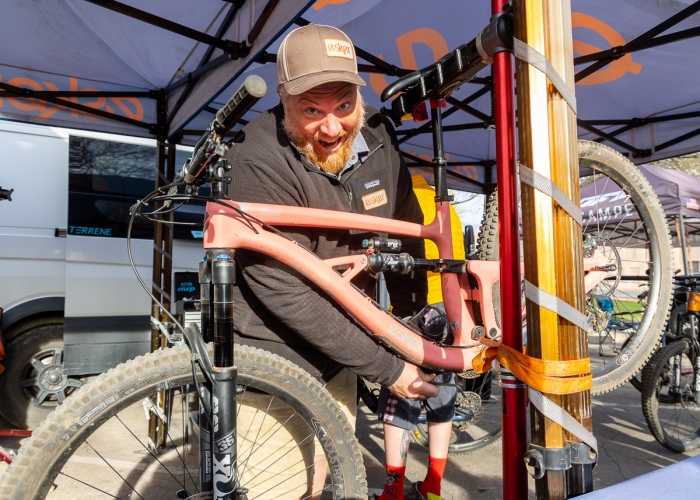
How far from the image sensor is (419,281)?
6.77 ft

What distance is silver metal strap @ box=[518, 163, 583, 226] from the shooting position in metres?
0.95

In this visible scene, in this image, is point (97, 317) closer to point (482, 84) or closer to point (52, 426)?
point (52, 426)

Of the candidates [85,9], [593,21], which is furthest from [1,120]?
[593,21]

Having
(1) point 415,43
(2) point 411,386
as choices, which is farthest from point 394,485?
(1) point 415,43

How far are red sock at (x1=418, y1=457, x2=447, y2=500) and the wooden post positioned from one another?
153 centimetres

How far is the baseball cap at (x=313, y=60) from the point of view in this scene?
1459 millimetres

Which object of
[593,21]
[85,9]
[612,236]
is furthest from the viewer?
[593,21]

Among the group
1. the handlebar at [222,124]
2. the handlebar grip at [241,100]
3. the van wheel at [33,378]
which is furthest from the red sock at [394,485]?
the van wheel at [33,378]

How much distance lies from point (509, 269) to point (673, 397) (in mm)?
3882

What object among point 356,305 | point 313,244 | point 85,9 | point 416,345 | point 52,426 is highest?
point 85,9

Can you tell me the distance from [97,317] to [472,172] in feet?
17.8

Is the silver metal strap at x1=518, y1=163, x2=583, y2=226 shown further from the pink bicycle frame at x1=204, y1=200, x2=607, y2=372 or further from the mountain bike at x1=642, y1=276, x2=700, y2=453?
the mountain bike at x1=642, y1=276, x2=700, y2=453

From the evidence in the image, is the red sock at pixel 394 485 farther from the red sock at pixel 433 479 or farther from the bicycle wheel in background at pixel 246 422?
the bicycle wheel in background at pixel 246 422

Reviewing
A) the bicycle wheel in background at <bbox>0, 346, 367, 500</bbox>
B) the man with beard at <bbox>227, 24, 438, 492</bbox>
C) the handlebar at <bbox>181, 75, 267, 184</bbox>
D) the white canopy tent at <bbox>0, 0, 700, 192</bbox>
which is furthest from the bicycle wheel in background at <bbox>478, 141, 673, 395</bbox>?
the white canopy tent at <bbox>0, 0, 700, 192</bbox>
